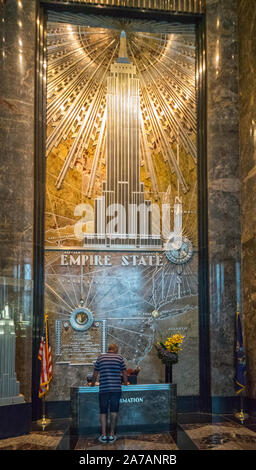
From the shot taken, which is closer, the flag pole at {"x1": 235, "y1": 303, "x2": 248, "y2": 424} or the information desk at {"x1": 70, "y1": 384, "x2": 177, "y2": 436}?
the information desk at {"x1": 70, "y1": 384, "x2": 177, "y2": 436}

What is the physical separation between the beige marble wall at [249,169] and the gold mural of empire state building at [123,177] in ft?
5.54

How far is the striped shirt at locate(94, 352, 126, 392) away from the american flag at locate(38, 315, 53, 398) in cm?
146

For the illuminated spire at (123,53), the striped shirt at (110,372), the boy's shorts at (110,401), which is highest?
the illuminated spire at (123,53)

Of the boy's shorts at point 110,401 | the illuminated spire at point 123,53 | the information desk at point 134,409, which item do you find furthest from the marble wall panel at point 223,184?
the boy's shorts at point 110,401

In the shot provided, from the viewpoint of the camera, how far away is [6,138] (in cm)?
841

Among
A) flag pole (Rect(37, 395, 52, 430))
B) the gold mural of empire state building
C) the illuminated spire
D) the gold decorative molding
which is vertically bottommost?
flag pole (Rect(37, 395, 52, 430))

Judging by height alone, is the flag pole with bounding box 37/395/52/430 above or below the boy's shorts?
below

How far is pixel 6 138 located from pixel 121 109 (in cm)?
234

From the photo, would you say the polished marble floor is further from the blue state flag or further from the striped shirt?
the striped shirt

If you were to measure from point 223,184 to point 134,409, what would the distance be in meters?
4.41

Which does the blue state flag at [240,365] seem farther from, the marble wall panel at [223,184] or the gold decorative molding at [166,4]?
the gold decorative molding at [166,4]

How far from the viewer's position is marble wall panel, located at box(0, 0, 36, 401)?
26.4ft

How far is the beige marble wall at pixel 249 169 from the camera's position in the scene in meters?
8.41

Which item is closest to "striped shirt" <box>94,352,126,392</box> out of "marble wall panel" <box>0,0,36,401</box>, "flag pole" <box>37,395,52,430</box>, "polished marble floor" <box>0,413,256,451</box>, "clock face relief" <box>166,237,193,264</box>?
"polished marble floor" <box>0,413,256,451</box>
